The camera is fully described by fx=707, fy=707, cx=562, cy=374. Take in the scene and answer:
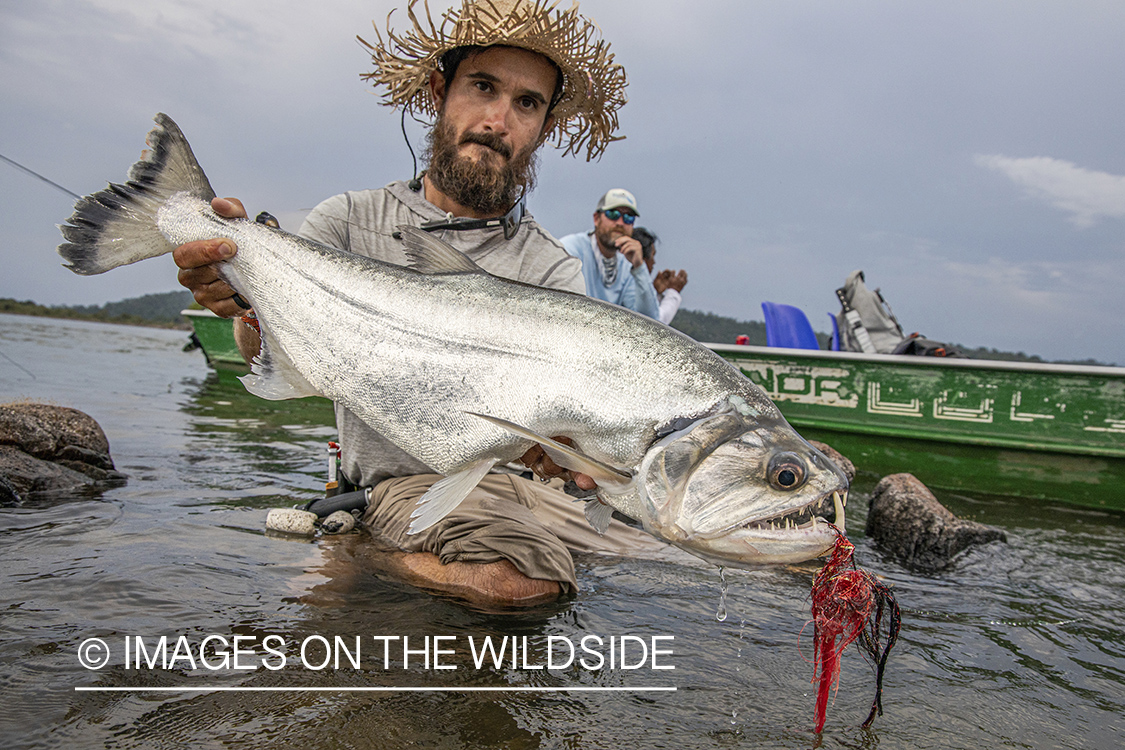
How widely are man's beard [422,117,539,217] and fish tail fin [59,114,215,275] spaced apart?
149cm

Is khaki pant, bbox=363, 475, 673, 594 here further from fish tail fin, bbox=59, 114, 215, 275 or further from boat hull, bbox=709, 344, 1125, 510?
boat hull, bbox=709, 344, 1125, 510

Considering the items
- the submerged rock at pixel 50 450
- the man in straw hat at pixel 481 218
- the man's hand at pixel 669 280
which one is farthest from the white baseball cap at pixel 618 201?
the submerged rock at pixel 50 450

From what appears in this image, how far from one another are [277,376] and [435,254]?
2.57 feet

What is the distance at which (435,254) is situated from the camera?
262cm

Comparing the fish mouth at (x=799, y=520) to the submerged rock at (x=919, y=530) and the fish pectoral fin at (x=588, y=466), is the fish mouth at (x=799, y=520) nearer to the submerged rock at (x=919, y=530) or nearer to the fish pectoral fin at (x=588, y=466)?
the fish pectoral fin at (x=588, y=466)

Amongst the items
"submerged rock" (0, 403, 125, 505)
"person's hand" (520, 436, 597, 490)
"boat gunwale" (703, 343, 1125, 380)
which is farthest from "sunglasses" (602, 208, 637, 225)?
"person's hand" (520, 436, 597, 490)

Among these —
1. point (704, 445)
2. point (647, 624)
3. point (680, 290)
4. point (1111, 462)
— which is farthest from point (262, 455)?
point (1111, 462)

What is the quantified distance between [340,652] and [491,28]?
3136 mm

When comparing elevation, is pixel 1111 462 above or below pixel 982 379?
below

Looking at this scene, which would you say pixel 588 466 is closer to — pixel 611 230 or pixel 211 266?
pixel 211 266

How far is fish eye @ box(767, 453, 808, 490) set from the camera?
2049mm

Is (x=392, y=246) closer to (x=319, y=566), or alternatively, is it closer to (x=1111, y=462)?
(x=319, y=566)

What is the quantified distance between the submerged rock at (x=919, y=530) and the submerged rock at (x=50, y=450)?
18.2 feet

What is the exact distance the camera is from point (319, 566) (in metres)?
3.36
